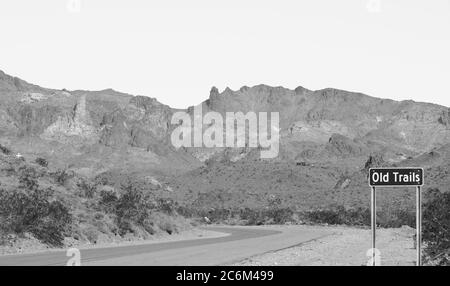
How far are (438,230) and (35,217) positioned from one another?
18.1 metres

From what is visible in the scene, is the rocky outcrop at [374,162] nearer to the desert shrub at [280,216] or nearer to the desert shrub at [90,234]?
the desert shrub at [280,216]

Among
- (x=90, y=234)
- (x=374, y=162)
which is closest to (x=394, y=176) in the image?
(x=90, y=234)

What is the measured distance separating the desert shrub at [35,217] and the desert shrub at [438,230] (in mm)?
16490

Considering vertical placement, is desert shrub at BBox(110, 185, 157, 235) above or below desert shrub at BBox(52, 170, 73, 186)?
below

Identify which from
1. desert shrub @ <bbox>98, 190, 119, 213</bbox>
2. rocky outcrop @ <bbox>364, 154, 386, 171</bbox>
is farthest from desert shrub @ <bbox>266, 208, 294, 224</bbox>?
rocky outcrop @ <bbox>364, 154, 386, 171</bbox>

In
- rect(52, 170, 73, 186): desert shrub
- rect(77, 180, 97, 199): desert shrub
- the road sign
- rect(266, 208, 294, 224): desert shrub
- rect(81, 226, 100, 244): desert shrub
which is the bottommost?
rect(266, 208, 294, 224): desert shrub

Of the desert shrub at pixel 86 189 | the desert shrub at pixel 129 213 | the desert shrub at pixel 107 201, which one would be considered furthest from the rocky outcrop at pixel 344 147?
the desert shrub at pixel 107 201

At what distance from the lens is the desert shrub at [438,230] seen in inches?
874

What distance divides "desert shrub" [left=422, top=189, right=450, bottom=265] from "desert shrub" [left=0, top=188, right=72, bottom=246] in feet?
54.1

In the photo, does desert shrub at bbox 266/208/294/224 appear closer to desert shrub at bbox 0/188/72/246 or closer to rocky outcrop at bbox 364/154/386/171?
desert shrub at bbox 0/188/72/246

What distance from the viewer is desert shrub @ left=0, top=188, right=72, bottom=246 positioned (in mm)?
32375
